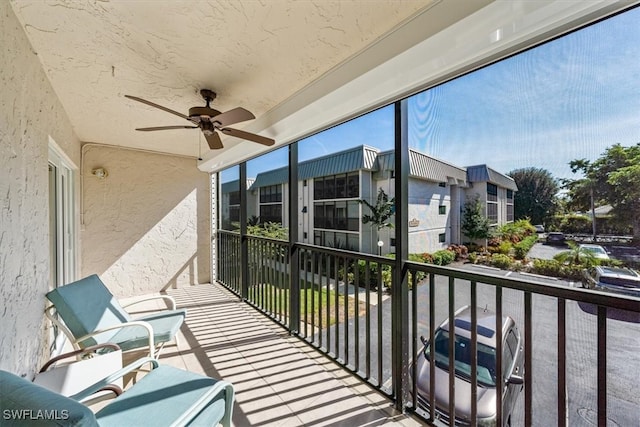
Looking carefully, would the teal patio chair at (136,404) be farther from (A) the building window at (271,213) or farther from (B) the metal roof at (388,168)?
(A) the building window at (271,213)

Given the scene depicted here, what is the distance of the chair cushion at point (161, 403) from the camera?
1.31 m

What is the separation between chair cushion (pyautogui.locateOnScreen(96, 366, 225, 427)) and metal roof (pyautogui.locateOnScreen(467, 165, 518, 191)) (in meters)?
1.84

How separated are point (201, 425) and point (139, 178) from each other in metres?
4.45

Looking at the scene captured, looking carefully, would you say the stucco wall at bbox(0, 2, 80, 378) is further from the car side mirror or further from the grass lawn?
the car side mirror

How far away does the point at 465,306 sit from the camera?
1.73 metres

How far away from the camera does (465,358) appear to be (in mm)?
1759

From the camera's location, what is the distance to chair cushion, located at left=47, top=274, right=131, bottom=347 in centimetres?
207

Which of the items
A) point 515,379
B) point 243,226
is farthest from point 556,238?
point 243,226

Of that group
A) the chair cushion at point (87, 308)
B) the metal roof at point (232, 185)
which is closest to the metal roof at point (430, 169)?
the chair cushion at point (87, 308)

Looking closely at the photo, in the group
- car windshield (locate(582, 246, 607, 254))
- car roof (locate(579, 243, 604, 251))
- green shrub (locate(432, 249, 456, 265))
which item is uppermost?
car roof (locate(579, 243, 604, 251))

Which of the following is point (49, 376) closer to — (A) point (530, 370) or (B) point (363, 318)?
(B) point (363, 318)

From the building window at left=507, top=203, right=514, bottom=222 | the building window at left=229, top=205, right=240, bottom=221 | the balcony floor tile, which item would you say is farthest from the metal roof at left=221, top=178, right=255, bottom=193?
the building window at left=507, top=203, right=514, bottom=222

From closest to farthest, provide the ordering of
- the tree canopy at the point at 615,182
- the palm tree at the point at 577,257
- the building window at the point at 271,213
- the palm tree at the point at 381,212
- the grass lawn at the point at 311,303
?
1. the tree canopy at the point at 615,182
2. the palm tree at the point at 577,257
3. the palm tree at the point at 381,212
4. the grass lawn at the point at 311,303
5. the building window at the point at 271,213

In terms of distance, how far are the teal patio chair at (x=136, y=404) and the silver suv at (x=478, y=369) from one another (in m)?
1.35
